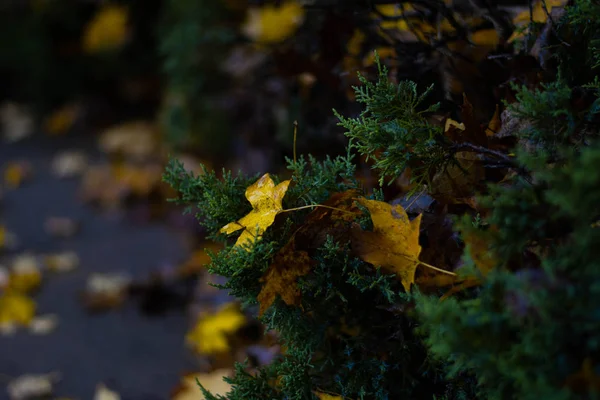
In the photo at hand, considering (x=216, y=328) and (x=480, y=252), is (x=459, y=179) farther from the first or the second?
(x=216, y=328)

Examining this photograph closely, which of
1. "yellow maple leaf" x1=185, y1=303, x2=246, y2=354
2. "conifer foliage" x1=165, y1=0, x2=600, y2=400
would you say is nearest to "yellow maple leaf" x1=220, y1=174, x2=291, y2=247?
"conifer foliage" x1=165, y1=0, x2=600, y2=400

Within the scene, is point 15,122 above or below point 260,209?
below

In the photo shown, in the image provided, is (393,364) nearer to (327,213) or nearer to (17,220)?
(327,213)

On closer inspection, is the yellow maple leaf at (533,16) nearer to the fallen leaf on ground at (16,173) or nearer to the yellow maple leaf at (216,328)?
the yellow maple leaf at (216,328)

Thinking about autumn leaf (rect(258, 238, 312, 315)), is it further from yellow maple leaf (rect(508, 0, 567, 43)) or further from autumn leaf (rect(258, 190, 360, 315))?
yellow maple leaf (rect(508, 0, 567, 43))

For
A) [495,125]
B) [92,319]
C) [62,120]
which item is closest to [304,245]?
[495,125]
